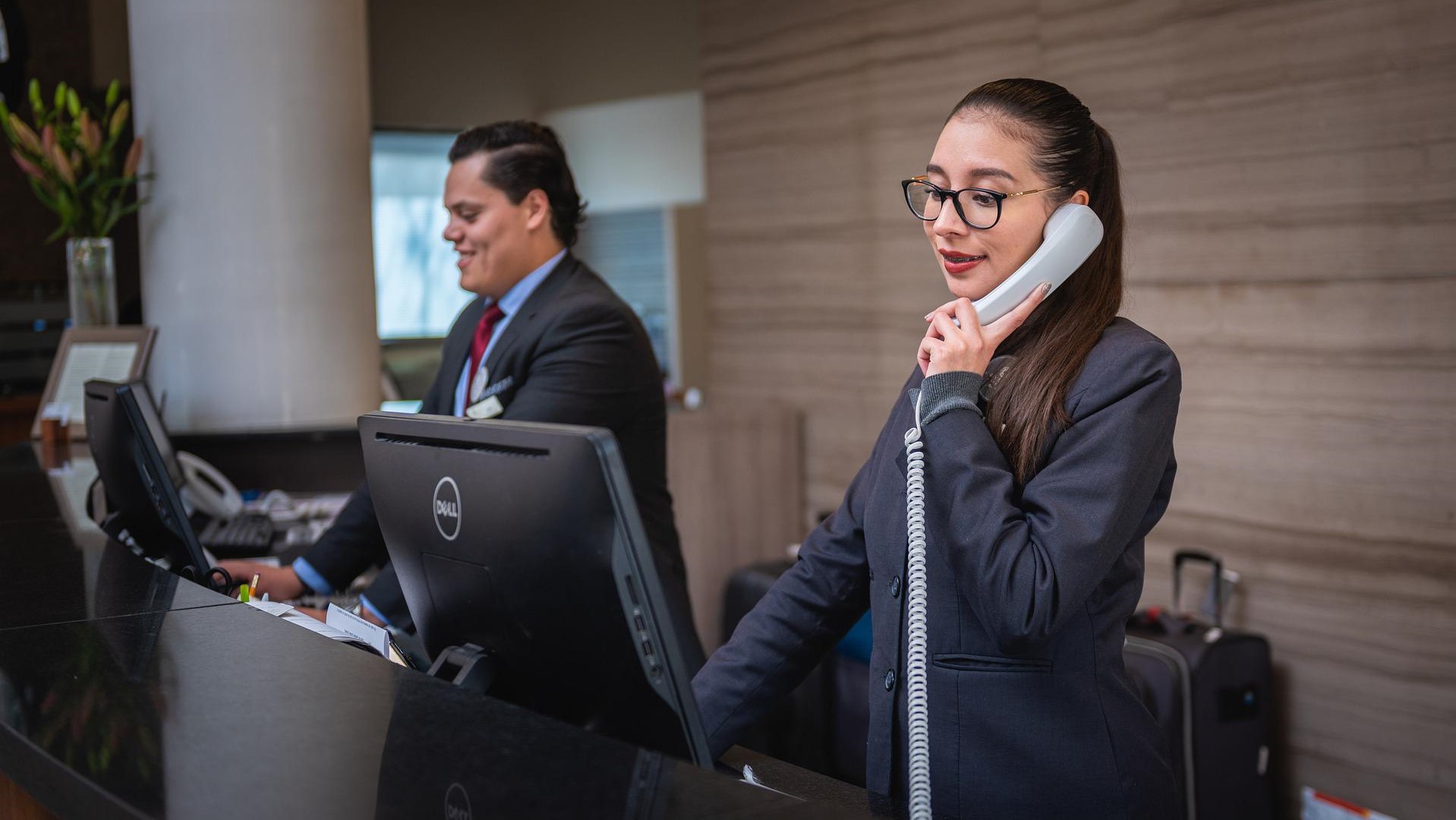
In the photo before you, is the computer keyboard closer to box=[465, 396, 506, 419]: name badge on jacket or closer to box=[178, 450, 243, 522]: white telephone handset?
box=[178, 450, 243, 522]: white telephone handset

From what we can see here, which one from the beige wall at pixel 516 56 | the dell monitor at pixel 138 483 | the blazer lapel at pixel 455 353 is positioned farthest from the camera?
the beige wall at pixel 516 56

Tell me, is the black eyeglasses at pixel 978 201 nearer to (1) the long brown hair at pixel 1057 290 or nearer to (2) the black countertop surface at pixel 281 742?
(1) the long brown hair at pixel 1057 290

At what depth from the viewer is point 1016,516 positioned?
132 centimetres

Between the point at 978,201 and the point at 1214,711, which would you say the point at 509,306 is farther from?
the point at 1214,711

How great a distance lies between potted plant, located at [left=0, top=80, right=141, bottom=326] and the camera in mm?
3703

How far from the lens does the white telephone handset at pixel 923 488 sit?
1.39 meters

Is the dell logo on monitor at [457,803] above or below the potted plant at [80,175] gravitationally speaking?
below

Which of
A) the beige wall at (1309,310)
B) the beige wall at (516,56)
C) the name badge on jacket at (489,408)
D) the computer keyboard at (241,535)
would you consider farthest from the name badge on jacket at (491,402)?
the beige wall at (516,56)

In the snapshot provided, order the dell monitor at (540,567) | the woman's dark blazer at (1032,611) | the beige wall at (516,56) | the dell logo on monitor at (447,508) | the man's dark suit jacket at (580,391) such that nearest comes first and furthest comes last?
the dell monitor at (540,567), the dell logo on monitor at (447,508), the woman's dark blazer at (1032,611), the man's dark suit jacket at (580,391), the beige wall at (516,56)

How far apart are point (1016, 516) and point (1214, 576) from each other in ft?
6.77

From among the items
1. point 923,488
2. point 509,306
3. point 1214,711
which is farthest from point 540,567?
point 1214,711

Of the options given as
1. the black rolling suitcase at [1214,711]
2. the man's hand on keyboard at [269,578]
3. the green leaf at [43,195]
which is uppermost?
the green leaf at [43,195]

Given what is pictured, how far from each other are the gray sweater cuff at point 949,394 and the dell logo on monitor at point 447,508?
0.53 metres

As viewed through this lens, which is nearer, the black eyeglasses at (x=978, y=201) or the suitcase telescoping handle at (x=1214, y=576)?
the black eyeglasses at (x=978, y=201)
